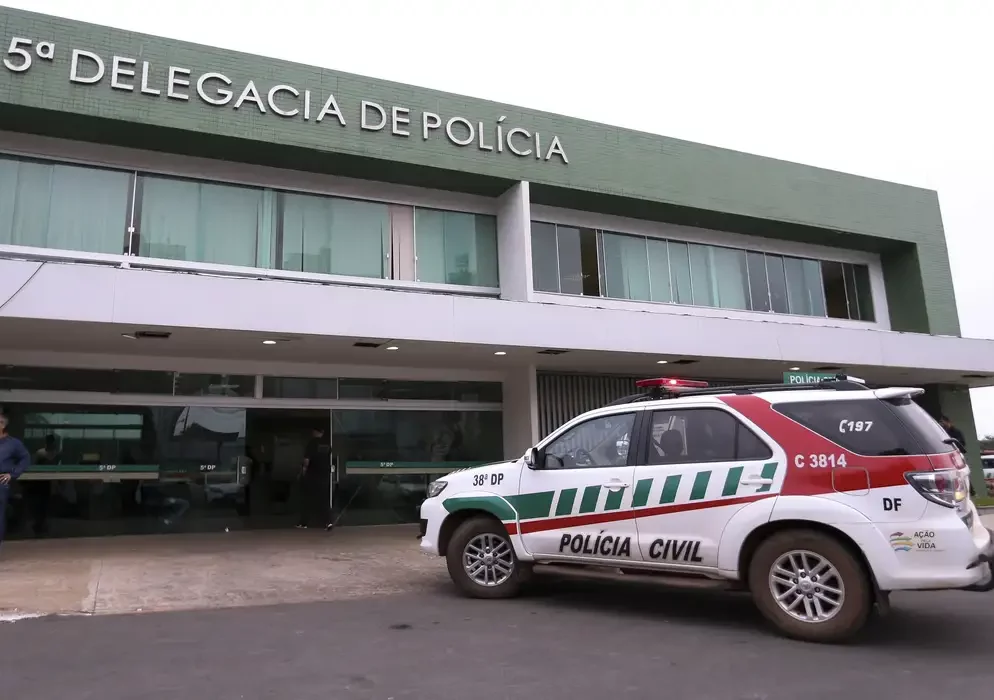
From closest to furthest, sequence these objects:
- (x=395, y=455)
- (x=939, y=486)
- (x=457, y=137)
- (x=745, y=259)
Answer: (x=939, y=486) → (x=457, y=137) → (x=395, y=455) → (x=745, y=259)

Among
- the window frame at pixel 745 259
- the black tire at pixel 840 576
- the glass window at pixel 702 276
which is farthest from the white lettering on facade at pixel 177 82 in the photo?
the black tire at pixel 840 576

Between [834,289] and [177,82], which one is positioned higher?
[177,82]

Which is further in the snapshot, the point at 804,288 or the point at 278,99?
the point at 804,288

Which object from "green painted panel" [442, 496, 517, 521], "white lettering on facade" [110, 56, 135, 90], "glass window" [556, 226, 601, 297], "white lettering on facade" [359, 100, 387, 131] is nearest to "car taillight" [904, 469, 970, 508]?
"green painted panel" [442, 496, 517, 521]

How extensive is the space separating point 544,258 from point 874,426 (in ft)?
31.1

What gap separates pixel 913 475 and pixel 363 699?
4.15 meters

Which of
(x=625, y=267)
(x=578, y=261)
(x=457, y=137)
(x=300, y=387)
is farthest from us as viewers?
(x=625, y=267)

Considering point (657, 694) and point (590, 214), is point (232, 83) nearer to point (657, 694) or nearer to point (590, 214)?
point (590, 214)

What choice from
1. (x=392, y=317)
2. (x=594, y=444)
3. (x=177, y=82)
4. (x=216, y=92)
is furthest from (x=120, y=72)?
(x=594, y=444)

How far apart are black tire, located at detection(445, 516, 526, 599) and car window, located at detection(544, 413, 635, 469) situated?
897 millimetres

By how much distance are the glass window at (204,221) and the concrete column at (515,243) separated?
14.0 feet

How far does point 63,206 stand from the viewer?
1148 centimetres

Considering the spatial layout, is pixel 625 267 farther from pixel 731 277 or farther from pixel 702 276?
pixel 731 277

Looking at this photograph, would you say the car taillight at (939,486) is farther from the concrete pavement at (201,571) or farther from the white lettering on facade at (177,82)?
the white lettering on facade at (177,82)
